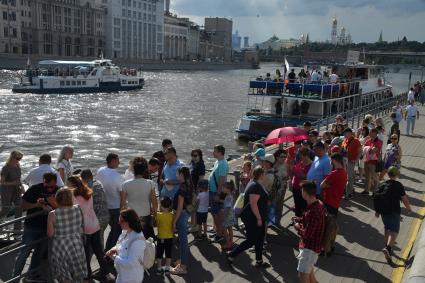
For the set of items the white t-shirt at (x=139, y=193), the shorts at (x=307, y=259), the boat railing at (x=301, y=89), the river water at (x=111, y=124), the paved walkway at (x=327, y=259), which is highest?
the boat railing at (x=301, y=89)

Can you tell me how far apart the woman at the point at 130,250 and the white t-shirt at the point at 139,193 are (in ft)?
5.01

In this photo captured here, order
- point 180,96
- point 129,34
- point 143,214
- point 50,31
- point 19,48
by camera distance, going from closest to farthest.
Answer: point 143,214 → point 180,96 → point 19,48 → point 50,31 → point 129,34

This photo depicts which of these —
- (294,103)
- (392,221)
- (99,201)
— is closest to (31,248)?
(99,201)

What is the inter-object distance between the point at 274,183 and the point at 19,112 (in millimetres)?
40434

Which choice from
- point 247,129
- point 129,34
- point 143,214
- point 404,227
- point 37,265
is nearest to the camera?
point 37,265

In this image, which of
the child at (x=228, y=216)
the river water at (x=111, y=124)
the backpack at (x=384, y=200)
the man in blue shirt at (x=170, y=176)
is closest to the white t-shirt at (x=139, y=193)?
the man in blue shirt at (x=170, y=176)

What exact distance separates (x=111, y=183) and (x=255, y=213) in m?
2.34

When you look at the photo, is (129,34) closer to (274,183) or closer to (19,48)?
(19,48)

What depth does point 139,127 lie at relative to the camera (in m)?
39.1

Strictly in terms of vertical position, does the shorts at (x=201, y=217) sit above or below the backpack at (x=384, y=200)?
below

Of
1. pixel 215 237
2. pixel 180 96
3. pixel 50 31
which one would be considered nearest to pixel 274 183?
pixel 215 237

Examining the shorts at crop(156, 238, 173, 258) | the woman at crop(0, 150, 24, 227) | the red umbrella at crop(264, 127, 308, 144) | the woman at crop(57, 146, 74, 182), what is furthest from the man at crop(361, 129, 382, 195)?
the woman at crop(0, 150, 24, 227)

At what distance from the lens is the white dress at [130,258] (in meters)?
5.66

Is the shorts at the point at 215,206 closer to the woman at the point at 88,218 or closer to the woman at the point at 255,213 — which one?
the woman at the point at 255,213
